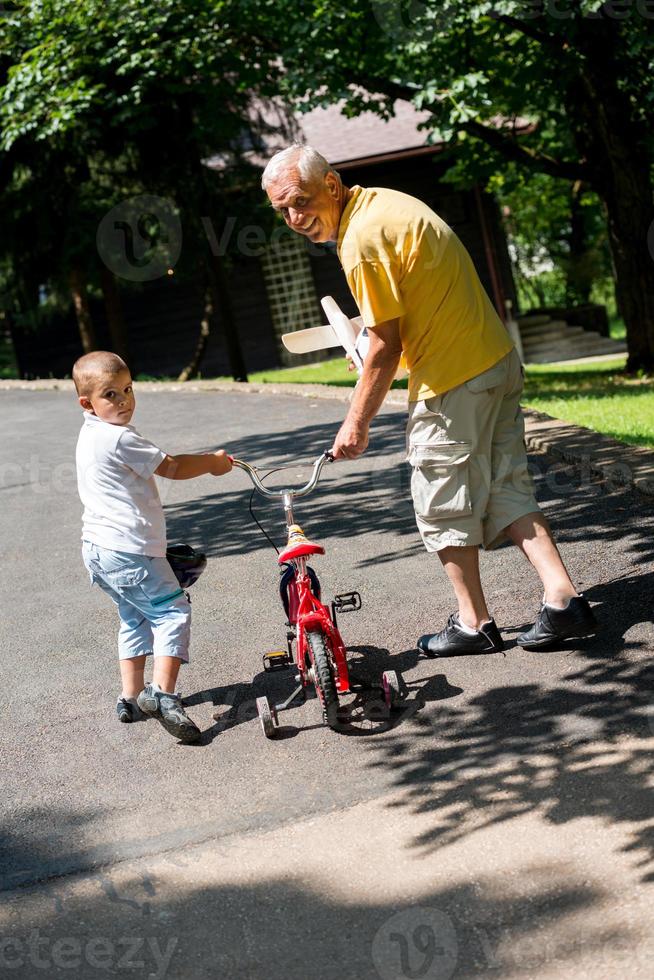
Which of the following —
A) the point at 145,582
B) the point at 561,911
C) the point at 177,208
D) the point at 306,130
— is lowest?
the point at 561,911

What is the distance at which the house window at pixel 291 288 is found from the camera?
98.0 feet

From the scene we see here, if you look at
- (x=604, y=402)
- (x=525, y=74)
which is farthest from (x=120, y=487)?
(x=525, y=74)

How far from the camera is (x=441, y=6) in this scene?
1275cm

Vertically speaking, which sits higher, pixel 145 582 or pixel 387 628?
pixel 145 582

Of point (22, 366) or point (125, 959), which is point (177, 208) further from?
point (125, 959)

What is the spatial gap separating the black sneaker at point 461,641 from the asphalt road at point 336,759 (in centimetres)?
5

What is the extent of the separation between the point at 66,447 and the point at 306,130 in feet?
65.6

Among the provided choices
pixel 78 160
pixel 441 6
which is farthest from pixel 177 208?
pixel 441 6

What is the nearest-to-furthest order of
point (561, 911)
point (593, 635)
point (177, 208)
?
point (561, 911) < point (593, 635) < point (177, 208)

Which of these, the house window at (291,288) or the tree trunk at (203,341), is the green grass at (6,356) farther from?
the house window at (291,288)

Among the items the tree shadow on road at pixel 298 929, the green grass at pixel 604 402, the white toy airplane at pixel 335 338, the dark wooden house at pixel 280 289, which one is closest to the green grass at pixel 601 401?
the green grass at pixel 604 402

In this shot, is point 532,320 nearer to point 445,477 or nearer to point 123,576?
point 445,477

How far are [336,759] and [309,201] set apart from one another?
218 cm

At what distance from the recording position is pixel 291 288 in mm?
30078
